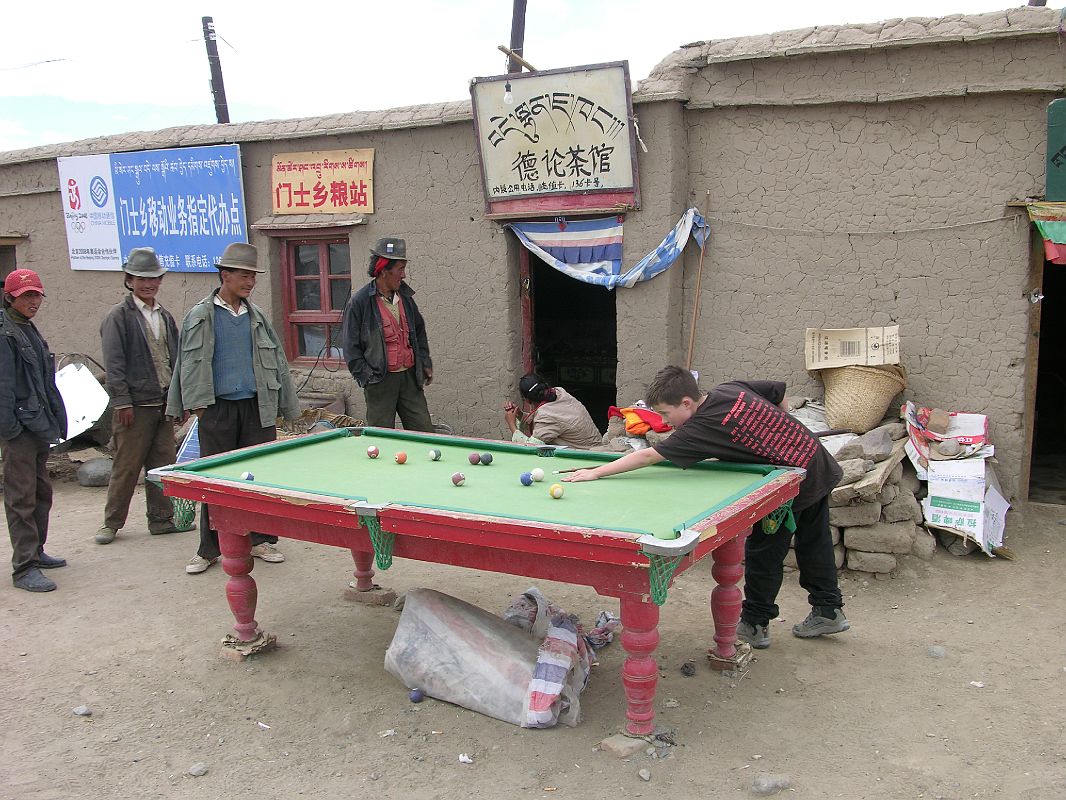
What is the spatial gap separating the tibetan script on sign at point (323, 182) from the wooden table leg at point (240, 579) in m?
4.36

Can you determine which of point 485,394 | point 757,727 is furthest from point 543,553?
point 485,394

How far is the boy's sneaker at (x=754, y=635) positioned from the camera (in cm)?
430

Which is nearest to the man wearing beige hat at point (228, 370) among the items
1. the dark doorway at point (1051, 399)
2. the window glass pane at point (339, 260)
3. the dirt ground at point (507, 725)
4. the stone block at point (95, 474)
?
the dirt ground at point (507, 725)

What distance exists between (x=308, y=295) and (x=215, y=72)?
5434 millimetres

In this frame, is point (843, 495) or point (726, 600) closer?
point (726, 600)

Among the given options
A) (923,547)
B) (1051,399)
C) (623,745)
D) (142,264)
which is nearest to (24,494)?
(142,264)

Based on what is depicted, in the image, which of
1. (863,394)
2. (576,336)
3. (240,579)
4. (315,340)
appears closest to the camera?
(240,579)

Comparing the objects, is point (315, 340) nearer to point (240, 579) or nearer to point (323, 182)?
point (323, 182)

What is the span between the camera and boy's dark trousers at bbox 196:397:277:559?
214 inches

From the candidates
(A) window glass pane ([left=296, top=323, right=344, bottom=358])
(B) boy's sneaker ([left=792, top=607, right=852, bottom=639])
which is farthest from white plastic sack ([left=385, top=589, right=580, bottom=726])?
(A) window glass pane ([left=296, top=323, right=344, bottom=358])

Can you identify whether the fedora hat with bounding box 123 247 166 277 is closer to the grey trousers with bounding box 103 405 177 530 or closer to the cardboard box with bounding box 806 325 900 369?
the grey trousers with bounding box 103 405 177 530

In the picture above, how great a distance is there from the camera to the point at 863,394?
5848mm

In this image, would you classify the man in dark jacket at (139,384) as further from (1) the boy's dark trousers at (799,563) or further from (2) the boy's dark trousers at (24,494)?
(1) the boy's dark trousers at (799,563)

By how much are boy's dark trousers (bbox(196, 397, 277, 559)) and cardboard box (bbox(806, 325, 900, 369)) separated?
368 cm
